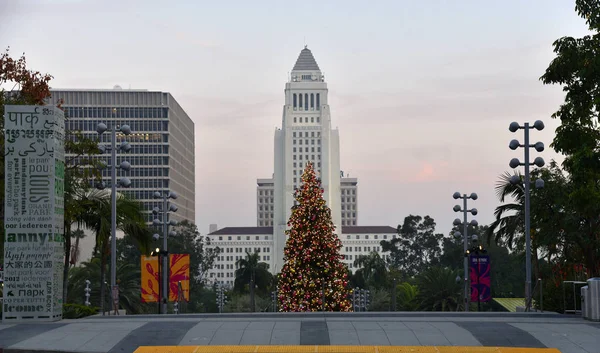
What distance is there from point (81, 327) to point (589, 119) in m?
15.5

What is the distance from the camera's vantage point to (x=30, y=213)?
2300cm

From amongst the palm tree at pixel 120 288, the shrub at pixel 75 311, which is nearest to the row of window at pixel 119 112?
the palm tree at pixel 120 288

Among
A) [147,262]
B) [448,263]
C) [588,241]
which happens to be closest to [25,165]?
[147,262]

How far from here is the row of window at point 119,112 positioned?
Answer: 195625mm

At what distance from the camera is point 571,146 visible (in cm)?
2802

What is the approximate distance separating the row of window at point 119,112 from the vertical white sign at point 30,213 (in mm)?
173942

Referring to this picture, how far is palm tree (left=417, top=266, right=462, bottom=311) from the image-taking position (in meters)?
70.1

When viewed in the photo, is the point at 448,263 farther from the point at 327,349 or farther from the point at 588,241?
the point at 327,349

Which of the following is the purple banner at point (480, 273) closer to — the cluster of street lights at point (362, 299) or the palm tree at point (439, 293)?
the palm tree at point (439, 293)

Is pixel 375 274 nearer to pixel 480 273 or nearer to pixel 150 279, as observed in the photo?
pixel 150 279

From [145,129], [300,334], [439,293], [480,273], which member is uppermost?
[145,129]

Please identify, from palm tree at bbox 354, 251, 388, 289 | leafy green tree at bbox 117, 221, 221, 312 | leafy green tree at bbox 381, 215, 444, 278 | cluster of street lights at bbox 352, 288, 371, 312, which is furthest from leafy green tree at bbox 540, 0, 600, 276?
leafy green tree at bbox 381, 215, 444, 278

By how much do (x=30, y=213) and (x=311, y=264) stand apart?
32474mm

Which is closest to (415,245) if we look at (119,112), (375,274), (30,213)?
(375,274)
